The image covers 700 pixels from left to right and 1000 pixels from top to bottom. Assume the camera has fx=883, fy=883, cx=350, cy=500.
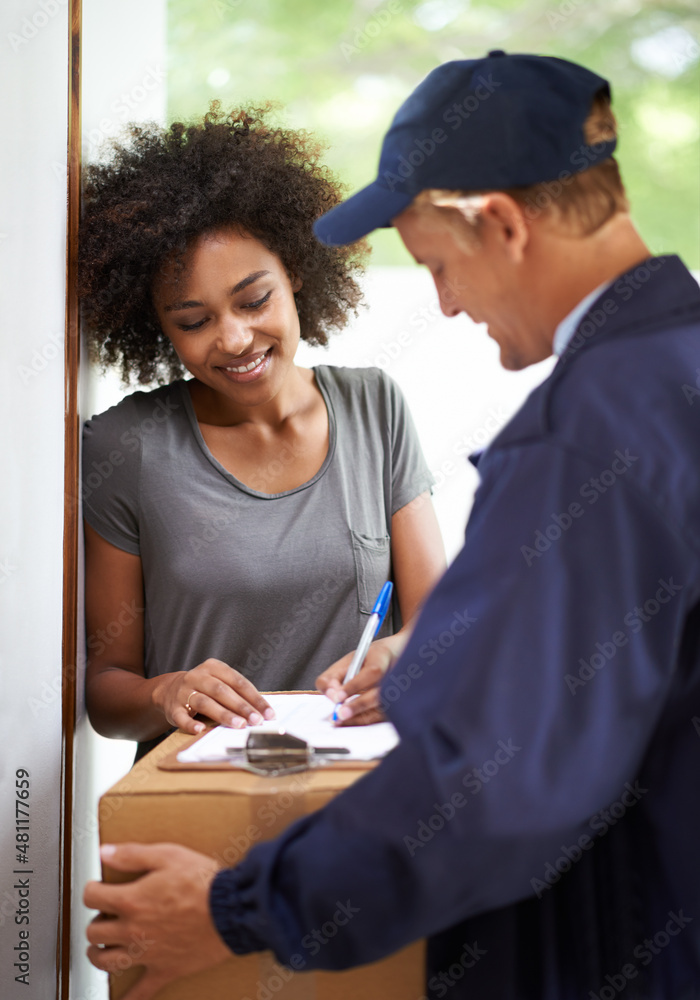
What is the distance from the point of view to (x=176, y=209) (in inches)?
49.9

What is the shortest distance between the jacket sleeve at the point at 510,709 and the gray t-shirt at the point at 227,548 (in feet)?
2.34

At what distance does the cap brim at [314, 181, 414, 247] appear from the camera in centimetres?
67

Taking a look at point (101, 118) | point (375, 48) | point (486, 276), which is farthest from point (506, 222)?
point (375, 48)

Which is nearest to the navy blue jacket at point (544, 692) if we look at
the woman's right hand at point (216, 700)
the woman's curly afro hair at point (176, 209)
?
the woman's right hand at point (216, 700)

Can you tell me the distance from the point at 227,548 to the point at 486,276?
0.69 meters

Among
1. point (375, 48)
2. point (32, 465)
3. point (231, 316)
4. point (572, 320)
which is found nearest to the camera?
point (572, 320)

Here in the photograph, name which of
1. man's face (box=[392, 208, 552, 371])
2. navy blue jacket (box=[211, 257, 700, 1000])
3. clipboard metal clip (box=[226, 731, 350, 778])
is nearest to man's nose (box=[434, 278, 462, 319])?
man's face (box=[392, 208, 552, 371])

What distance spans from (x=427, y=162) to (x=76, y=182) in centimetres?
66

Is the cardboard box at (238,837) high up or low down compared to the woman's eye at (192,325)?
down

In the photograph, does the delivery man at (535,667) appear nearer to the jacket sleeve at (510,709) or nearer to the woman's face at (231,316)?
the jacket sleeve at (510,709)

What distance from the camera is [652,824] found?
0.59 metres

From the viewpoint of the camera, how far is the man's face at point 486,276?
632 millimetres

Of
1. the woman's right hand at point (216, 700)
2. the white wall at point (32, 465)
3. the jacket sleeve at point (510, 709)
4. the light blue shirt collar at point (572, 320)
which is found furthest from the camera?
the white wall at point (32, 465)

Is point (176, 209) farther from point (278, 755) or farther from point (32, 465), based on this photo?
point (278, 755)
